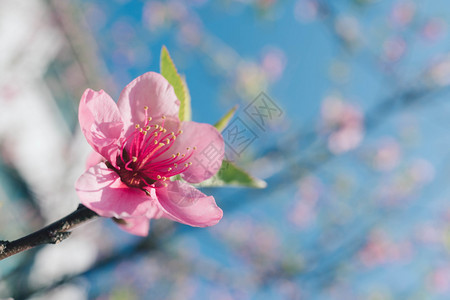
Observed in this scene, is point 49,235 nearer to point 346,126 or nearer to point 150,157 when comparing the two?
point 150,157

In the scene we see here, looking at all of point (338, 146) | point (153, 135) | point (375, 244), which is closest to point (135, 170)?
point (153, 135)

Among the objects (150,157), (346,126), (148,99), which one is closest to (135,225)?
(150,157)

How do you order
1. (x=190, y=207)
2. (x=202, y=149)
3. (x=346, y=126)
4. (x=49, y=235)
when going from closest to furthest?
(x=49, y=235)
(x=190, y=207)
(x=202, y=149)
(x=346, y=126)

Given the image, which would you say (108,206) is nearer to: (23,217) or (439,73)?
(439,73)

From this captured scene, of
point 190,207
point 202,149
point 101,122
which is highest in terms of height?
point 101,122

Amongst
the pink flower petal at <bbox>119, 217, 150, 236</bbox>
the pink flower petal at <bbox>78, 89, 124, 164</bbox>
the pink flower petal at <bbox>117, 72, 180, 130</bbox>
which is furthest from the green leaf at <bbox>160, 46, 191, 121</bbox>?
the pink flower petal at <bbox>119, 217, 150, 236</bbox>

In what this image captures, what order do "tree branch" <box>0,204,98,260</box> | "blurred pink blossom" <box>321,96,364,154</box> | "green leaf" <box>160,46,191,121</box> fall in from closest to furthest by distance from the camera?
"tree branch" <box>0,204,98,260</box>
"green leaf" <box>160,46,191,121</box>
"blurred pink blossom" <box>321,96,364,154</box>

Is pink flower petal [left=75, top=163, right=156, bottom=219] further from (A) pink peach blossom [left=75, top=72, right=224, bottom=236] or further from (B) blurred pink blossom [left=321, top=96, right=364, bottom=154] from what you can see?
(B) blurred pink blossom [left=321, top=96, right=364, bottom=154]
